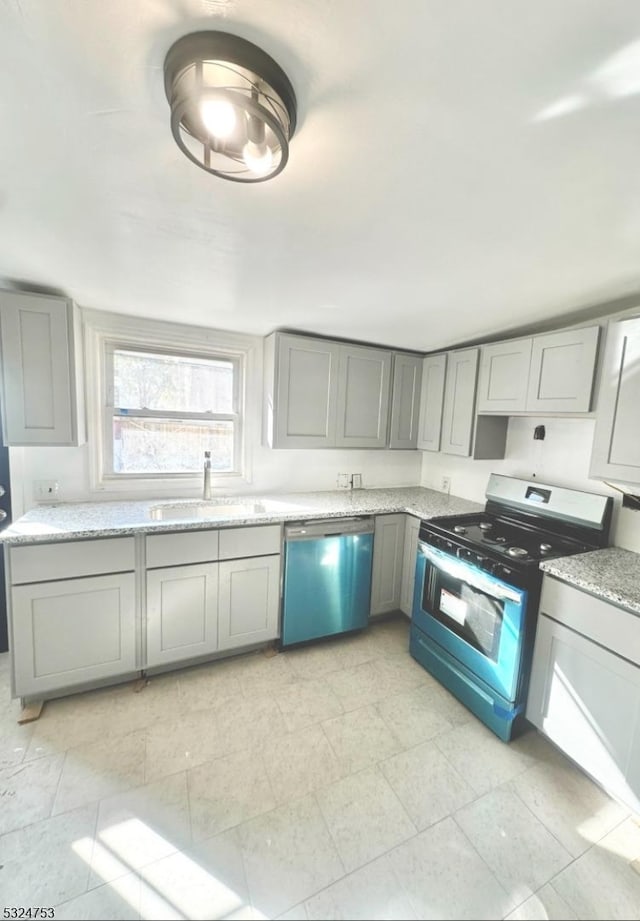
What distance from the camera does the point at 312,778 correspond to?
1.56 metres

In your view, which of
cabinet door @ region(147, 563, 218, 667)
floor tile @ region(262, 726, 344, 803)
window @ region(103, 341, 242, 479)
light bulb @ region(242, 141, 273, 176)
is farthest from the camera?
window @ region(103, 341, 242, 479)

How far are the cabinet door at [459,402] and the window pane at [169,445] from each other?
1.74 meters

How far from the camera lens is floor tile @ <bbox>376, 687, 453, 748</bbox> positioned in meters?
1.81

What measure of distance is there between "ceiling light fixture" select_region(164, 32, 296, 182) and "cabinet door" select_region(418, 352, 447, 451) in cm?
229

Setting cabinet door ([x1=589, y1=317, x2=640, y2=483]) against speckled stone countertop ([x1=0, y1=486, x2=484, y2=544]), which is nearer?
cabinet door ([x1=589, y1=317, x2=640, y2=483])

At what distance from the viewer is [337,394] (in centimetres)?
271

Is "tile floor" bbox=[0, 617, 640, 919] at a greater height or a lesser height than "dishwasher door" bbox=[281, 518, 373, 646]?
lesser

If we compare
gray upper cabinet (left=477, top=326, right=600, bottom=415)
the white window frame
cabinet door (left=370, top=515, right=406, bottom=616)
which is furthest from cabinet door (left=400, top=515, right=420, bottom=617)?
the white window frame

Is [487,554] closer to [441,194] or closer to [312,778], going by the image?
[312,778]

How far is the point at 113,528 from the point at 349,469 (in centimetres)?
190

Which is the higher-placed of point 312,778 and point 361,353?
point 361,353

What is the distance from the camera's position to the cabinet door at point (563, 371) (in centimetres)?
185

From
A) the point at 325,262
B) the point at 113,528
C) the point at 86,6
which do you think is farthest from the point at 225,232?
the point at 113,528

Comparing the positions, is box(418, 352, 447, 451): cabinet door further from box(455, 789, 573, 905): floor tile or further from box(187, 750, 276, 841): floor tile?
box(187, 750, 276, 841): floor tile
